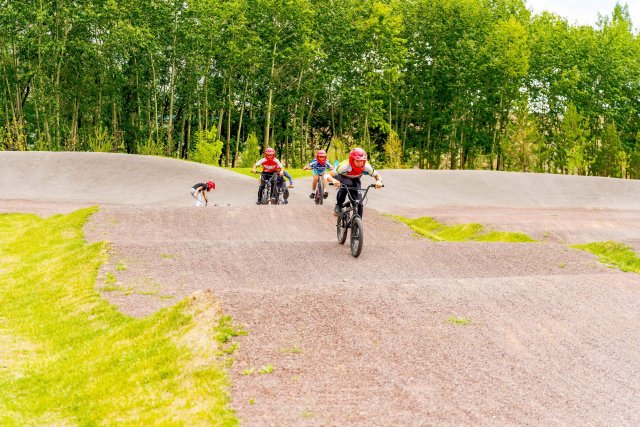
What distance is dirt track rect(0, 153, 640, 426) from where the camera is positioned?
7.79m

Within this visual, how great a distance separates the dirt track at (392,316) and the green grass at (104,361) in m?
0.42

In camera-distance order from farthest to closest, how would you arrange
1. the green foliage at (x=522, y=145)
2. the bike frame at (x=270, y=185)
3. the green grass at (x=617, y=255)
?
the green foliage at (x=522, y=145)
the bike frame at (x=270, y=185)
the green grass at (x=617, y=255)

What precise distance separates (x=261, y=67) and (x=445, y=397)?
54815mm

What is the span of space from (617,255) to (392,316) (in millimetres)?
11982

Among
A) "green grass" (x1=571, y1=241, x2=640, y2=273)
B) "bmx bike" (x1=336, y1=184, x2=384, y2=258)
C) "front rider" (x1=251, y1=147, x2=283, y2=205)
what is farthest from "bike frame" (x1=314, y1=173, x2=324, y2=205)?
"green grass" (x1=571, y1=241, x2=640, y2=273)

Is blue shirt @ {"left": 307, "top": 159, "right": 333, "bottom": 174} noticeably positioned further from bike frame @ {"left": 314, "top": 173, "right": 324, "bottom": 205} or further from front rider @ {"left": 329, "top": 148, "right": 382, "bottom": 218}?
front rider @ {"left": 329, "top": 148, "right": 382, "bottom": 218}

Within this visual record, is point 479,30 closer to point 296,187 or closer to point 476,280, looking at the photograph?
point 296,187

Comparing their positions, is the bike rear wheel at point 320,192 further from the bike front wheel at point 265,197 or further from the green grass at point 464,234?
the green grass at point 464,234

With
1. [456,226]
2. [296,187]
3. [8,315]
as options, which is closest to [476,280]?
[8,315]

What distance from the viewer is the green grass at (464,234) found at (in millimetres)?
24328

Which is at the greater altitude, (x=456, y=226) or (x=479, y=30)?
(x=479, y=30)

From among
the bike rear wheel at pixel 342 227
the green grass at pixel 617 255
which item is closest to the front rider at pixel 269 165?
the bike rear wheel at pixel 342 227

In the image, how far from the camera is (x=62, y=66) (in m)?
58.9

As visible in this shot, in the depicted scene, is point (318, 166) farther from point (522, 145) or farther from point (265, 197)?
point (522, 145)
